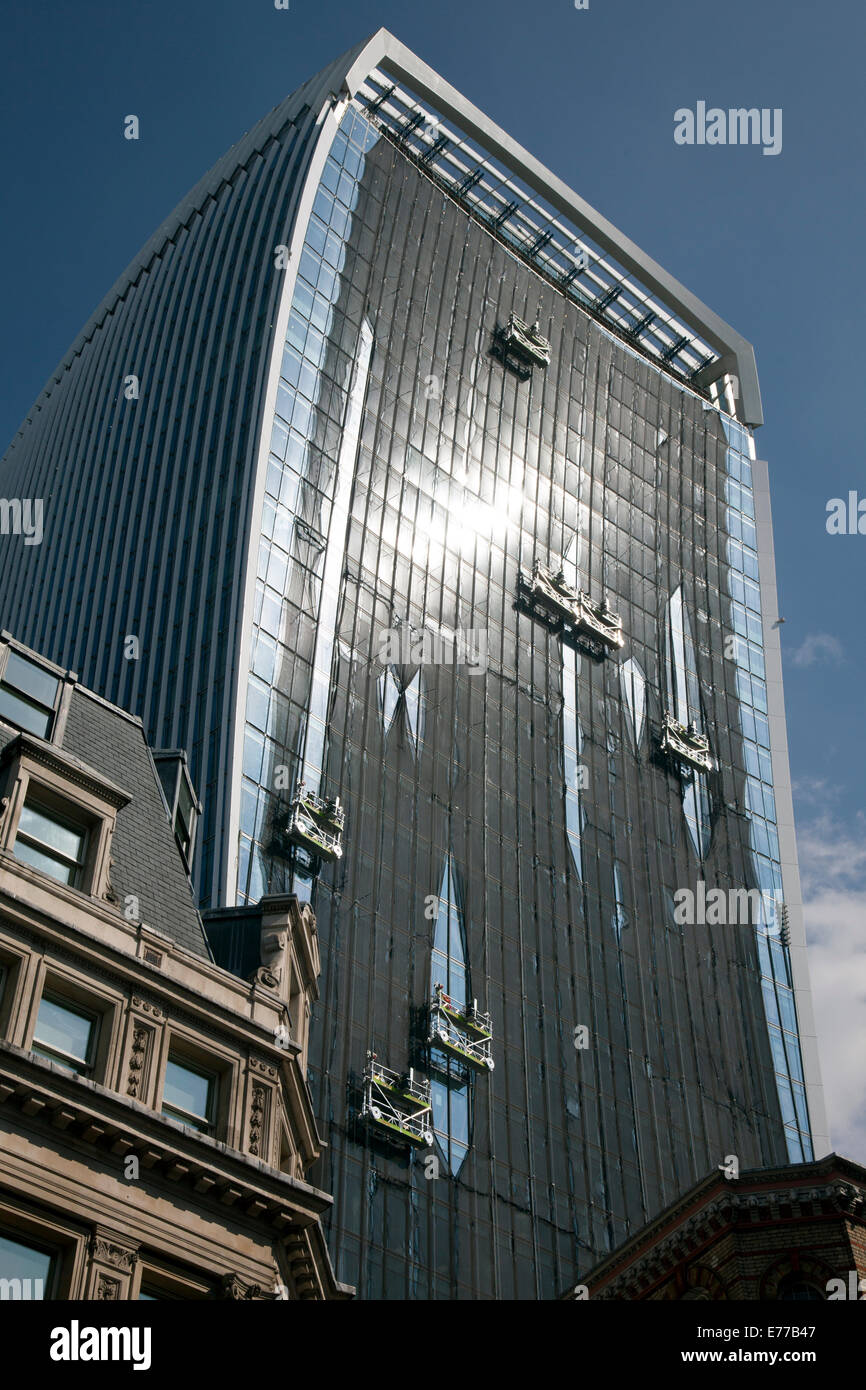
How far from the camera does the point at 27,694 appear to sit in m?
31.6

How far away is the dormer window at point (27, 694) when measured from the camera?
31.0 meters

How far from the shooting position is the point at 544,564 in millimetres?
107312

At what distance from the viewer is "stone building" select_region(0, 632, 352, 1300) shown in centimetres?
2378

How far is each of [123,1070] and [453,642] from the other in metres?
70.5

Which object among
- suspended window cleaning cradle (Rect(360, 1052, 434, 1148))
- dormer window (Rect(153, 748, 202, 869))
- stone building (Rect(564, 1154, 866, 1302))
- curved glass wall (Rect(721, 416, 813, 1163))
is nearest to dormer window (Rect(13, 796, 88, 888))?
dormer window (Rect(153, 748, 202, 869))

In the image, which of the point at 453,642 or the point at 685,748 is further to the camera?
the point at 685,748

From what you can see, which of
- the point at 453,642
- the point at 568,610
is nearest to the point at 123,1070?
the point at 453,642

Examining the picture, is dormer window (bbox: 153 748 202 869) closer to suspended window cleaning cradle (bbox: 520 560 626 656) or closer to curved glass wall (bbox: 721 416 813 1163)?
curved glass wall (bbox: 721 416 813 1163)

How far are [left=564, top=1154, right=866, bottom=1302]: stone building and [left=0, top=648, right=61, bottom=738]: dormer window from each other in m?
18.4

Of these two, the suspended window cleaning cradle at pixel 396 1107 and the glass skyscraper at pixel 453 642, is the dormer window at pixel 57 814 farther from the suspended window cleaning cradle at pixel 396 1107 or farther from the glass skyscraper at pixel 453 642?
the suspended window cleaning cradle at pixel 396 1107

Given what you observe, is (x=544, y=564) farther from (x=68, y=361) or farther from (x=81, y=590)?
(x=68, y=361)

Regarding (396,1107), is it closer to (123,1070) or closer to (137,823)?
(137,823)

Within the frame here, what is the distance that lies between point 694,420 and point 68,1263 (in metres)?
114
